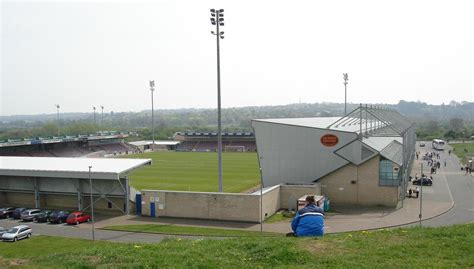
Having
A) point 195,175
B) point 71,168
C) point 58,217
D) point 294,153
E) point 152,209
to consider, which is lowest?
point 195,175

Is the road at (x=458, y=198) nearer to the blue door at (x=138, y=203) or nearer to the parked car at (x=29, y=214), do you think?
the blue door at (x=138, y=203)

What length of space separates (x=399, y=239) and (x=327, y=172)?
83.8 feet

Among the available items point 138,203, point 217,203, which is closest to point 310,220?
point 217,203

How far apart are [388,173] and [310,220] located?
87.6ft

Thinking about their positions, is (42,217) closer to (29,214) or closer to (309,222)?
(29,214)

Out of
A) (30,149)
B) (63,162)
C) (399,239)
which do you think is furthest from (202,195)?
(30,149)

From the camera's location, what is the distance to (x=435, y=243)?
1286 centimetres

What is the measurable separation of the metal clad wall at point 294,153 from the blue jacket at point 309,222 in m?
26.3

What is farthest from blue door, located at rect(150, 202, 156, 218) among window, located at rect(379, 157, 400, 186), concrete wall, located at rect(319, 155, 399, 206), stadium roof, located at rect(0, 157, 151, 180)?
window, located at rect(379, 157, 400, 186)

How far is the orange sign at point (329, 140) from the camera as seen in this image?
127 feet

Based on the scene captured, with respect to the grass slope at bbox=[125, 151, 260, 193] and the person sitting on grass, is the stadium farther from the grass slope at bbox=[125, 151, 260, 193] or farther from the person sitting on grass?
the person sitting on grass

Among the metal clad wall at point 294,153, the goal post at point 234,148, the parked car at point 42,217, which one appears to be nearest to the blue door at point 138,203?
the parked car at point 42,217

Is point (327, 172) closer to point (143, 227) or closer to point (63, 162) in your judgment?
point (143, 227)

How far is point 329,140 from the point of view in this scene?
3894 centimetres
